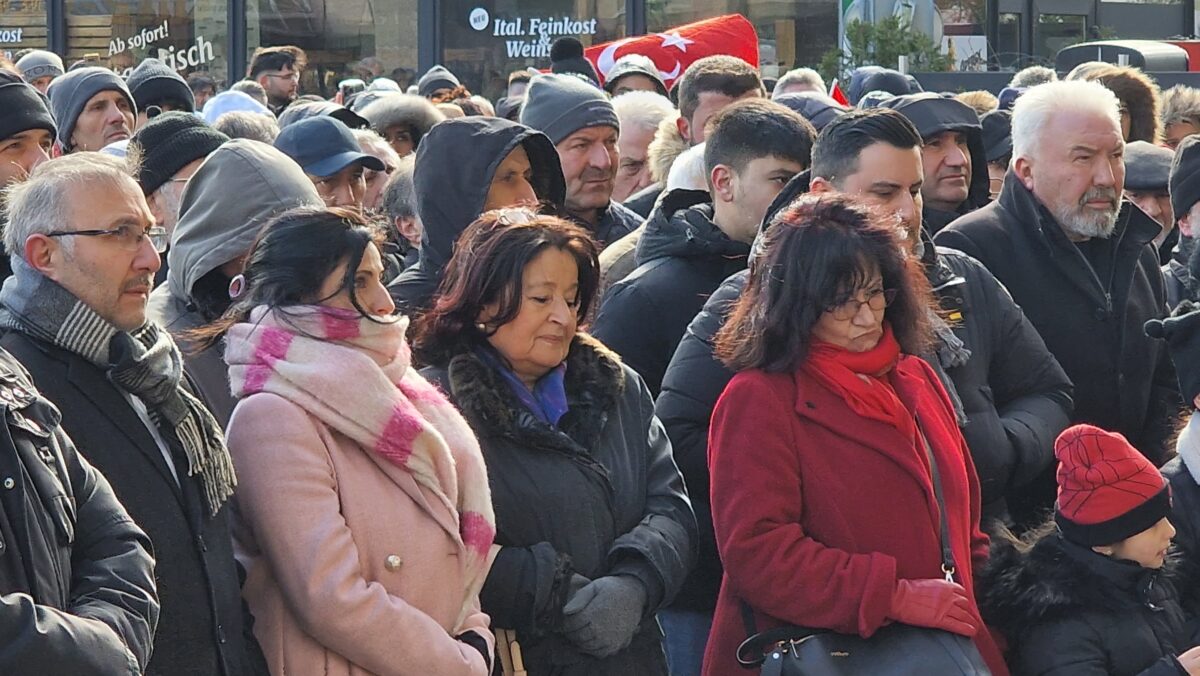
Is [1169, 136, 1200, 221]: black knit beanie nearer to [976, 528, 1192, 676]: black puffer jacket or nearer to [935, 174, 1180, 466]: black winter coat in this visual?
A: [935, 174, 1180, 466]: black winter coat

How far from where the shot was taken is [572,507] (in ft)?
11.9

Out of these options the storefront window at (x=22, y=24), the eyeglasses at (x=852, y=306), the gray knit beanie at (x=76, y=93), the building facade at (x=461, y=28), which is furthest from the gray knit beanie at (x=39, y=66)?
the eyeglasses at (x=852, y=306)

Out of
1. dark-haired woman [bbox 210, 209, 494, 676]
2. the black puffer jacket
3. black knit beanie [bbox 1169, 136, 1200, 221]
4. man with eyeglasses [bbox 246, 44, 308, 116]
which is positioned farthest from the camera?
man with eyeglasses [bbox 246, 44, 308, 116]

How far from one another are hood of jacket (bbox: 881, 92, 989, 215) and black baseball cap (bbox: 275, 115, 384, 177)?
1899 mm

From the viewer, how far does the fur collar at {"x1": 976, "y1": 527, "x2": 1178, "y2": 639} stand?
3873 mm

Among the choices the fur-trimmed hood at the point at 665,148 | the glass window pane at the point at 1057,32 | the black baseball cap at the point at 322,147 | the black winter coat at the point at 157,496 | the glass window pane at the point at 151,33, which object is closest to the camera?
the black winter coat at the point at 157,496

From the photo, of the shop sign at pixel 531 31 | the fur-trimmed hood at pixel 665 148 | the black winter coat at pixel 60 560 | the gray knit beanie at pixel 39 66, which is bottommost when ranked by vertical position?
the black winter coat at pixel 60 560

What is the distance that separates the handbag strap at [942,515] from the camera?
12.1ft

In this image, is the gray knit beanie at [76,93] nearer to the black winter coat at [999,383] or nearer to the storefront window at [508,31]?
the black winter coat at [999,383]

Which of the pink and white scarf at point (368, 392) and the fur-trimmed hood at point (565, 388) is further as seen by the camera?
the fur-trimmed hood at point (565, 388)

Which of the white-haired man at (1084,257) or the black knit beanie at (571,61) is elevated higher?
the black knit beanie at (571,61)

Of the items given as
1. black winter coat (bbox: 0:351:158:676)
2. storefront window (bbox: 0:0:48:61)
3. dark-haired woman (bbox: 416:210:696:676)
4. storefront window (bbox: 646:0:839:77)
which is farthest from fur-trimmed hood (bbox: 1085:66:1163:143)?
storefront window (bbox: 0:0:48:61)

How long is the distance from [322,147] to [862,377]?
253 centimetres

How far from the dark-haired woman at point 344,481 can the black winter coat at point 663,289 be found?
3.77 feet
